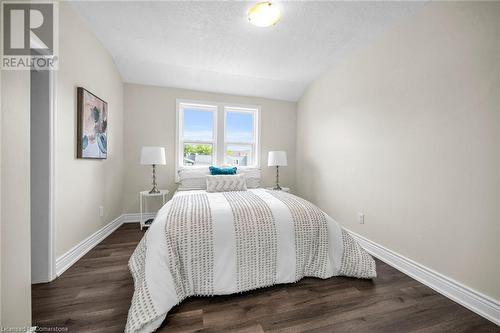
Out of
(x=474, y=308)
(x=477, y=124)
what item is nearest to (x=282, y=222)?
(x=474, y=308)

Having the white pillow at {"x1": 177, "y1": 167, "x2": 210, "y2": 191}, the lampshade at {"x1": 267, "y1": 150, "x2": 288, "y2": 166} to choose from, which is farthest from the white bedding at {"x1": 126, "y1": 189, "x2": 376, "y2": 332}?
the lampshade at {"x1": 267, "y1": 150, "x2": 288, "y2": 166}

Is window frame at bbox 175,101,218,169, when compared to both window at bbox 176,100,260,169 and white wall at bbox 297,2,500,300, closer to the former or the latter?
window at bbox 176,100,260,169

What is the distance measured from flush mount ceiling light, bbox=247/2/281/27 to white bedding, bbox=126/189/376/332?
5.81ft

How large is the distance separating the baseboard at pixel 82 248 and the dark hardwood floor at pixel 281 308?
0.09 meters

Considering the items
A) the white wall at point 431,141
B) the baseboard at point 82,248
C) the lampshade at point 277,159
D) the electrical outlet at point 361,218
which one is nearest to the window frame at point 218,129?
the lampshade at point 277,159

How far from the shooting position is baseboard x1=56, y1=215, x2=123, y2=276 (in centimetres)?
175

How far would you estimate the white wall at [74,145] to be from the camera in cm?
174

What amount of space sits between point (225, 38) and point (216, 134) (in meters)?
1.67

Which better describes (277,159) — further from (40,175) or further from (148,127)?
(40,175)

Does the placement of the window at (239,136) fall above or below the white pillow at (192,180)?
above

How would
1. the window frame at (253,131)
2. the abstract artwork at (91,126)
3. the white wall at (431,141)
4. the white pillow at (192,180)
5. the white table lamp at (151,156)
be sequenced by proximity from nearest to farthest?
the white wall at (431,141), the abstract artwork at (91,126), the white table lamp at (151,156), the white pillow at (192,180), the window frame at (253,131)

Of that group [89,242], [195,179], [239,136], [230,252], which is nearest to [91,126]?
[89,242]

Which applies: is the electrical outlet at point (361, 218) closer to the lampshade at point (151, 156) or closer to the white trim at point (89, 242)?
the lampshade at point (151, 156)

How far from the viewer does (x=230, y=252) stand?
1.49 metres
